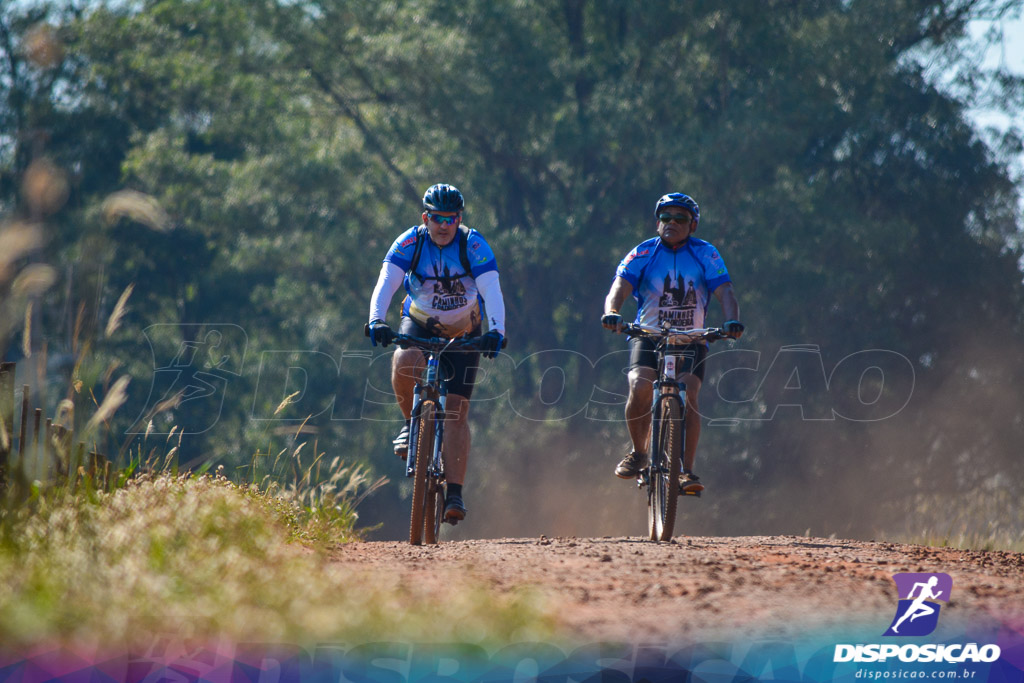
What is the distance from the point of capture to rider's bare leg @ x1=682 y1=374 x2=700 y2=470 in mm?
7113

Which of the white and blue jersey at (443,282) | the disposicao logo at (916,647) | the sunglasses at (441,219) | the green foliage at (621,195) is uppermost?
the green foliage at (621,195)

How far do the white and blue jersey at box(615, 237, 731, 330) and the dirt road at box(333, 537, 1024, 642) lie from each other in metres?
1.54

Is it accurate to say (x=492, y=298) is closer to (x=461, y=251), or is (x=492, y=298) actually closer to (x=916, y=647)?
(x=461, y=251)

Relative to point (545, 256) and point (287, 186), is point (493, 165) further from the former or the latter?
point (287, 186)

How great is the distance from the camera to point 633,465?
7492 mm

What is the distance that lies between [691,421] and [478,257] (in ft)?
5.23

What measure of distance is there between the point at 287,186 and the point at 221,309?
183 inches

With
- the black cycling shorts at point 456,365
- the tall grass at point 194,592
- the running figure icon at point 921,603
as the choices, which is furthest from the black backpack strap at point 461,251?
the running figure icon at point 921,603

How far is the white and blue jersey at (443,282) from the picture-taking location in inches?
273

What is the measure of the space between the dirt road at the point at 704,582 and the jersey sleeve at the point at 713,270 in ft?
5.61

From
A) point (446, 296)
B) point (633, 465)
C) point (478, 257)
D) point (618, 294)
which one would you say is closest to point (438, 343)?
point (446, 296)

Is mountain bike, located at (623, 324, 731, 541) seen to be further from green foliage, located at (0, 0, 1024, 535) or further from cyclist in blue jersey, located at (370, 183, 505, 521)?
green foliage, located at (0, 0, 1024, 535)

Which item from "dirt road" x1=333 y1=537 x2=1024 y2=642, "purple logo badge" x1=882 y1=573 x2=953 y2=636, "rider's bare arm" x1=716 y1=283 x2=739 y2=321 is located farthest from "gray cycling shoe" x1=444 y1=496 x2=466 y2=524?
"purple logo badge" x1=882 y1=573 x2=953 y2=636

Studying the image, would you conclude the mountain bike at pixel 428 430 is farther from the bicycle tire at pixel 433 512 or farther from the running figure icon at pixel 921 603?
the running figure icon at pixel 921 603
